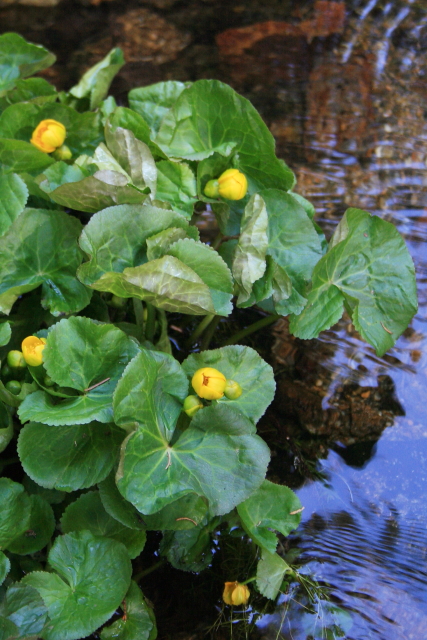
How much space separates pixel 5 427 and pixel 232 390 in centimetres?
65

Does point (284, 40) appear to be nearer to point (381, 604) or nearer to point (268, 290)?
point (268, 290)

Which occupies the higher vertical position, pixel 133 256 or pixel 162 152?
pixel 162 152

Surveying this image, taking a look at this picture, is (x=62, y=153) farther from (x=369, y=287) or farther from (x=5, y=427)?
(x=369, y=287)

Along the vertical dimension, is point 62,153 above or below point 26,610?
above

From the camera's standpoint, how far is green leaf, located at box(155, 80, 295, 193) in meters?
1.85

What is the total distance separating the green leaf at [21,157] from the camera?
186 cm

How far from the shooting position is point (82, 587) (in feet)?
4.81

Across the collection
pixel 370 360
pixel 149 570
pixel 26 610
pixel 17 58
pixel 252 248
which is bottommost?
pixel 149 570

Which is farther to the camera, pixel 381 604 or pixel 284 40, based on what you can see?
pixel 284 40

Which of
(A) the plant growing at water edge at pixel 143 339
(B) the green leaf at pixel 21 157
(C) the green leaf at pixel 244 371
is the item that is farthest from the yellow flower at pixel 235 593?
(B) the green leaf at pixel 21 157

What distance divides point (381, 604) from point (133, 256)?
3.96 feet

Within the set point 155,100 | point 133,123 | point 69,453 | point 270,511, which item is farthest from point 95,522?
point 155,100

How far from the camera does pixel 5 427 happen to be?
5.31 feet

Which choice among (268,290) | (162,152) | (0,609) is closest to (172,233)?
(268,290)
